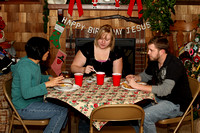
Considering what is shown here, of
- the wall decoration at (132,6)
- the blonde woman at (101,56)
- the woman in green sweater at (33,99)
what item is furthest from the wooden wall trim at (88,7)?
the woman in green sweater at (33,99)

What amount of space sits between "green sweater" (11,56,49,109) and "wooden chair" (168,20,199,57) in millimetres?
2834

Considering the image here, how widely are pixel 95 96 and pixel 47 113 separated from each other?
481 millimetres

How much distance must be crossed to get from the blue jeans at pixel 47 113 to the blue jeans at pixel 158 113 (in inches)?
28.8

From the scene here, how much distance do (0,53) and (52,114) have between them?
5.33ft

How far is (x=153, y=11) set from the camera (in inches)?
157

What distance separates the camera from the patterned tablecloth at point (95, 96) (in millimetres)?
1620

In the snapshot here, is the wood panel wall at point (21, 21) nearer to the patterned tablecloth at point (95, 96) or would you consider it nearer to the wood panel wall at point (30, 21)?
the wood panel wall at point (30, 21)

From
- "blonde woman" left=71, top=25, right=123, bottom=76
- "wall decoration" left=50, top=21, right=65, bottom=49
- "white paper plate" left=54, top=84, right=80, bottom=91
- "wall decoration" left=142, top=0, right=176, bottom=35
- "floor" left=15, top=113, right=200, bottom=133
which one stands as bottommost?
"floor" left=15, top=113, right=200, bottom=133

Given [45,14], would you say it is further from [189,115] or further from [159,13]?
[189,115]

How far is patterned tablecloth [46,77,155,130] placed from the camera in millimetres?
1620

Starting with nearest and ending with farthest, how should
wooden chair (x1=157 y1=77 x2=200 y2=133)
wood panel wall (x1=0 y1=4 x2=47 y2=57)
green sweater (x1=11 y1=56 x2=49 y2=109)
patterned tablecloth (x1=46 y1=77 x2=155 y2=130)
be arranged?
patterned tablecloth (x1=46 y1=77 x2=155 y2=130), green sweater (x1=11 y1=56 x2=49 y2=109), wooden chair (x1=157 y1=77 x2=200 y2=133), wood panel wall (x1=0 y1=4 x2=47 y2=57)

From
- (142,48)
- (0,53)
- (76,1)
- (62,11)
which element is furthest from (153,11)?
(0,53)

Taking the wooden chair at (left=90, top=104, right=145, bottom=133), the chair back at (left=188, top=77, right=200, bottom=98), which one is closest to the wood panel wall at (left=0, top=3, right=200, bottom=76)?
the chair back at (left=188, top=77, right=200, bottom=98)

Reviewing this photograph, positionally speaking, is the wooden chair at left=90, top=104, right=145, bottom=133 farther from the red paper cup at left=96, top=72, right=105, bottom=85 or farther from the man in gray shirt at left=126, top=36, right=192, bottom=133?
the red paper cup at left=96, top=72, right=105, bottom=85
